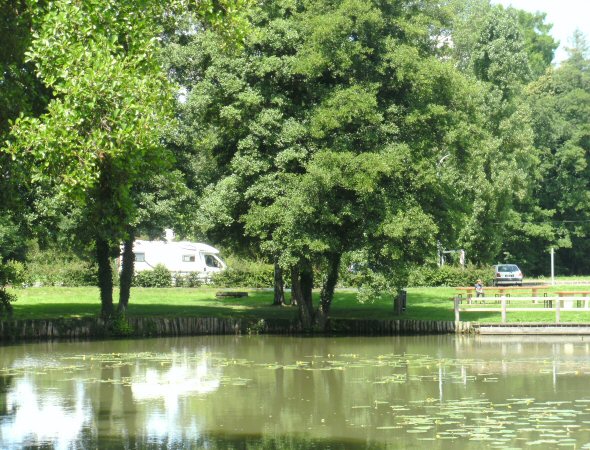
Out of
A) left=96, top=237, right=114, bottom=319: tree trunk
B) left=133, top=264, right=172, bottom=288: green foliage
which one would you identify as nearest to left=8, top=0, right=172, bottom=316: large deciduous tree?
left=96, top=237, right=114, bottom=319: tree trunk

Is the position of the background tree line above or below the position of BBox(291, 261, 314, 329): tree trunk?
above

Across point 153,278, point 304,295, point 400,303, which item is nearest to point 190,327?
point 304,295

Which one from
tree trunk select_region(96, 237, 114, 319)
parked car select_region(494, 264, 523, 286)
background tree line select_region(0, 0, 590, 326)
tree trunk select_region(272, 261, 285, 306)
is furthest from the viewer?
parked car select_region(494, 264, 523, 286)

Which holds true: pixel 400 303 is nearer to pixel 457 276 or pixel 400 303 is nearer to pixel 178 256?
pixel 457 276

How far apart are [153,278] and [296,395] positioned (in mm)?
41180

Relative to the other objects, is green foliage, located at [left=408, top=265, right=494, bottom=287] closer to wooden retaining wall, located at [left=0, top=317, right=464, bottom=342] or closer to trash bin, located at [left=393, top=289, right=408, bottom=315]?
trash bin, located at [left=393, top=289, right=408, bottom=315]

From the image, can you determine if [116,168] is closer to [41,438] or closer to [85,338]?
[41,438]

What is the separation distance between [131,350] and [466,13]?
2072 inches

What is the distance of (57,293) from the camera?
184ft

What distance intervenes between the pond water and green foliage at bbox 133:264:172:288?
27032 millimetres

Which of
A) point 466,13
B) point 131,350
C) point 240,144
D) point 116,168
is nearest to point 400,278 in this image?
point 240,144

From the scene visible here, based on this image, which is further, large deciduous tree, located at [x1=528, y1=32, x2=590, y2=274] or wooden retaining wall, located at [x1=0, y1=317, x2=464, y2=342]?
large deciduous tree, located at [x1=528, y1=32, x2=590, y2=274]

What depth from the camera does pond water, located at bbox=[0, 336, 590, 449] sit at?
18875mm

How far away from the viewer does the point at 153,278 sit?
64.8m
